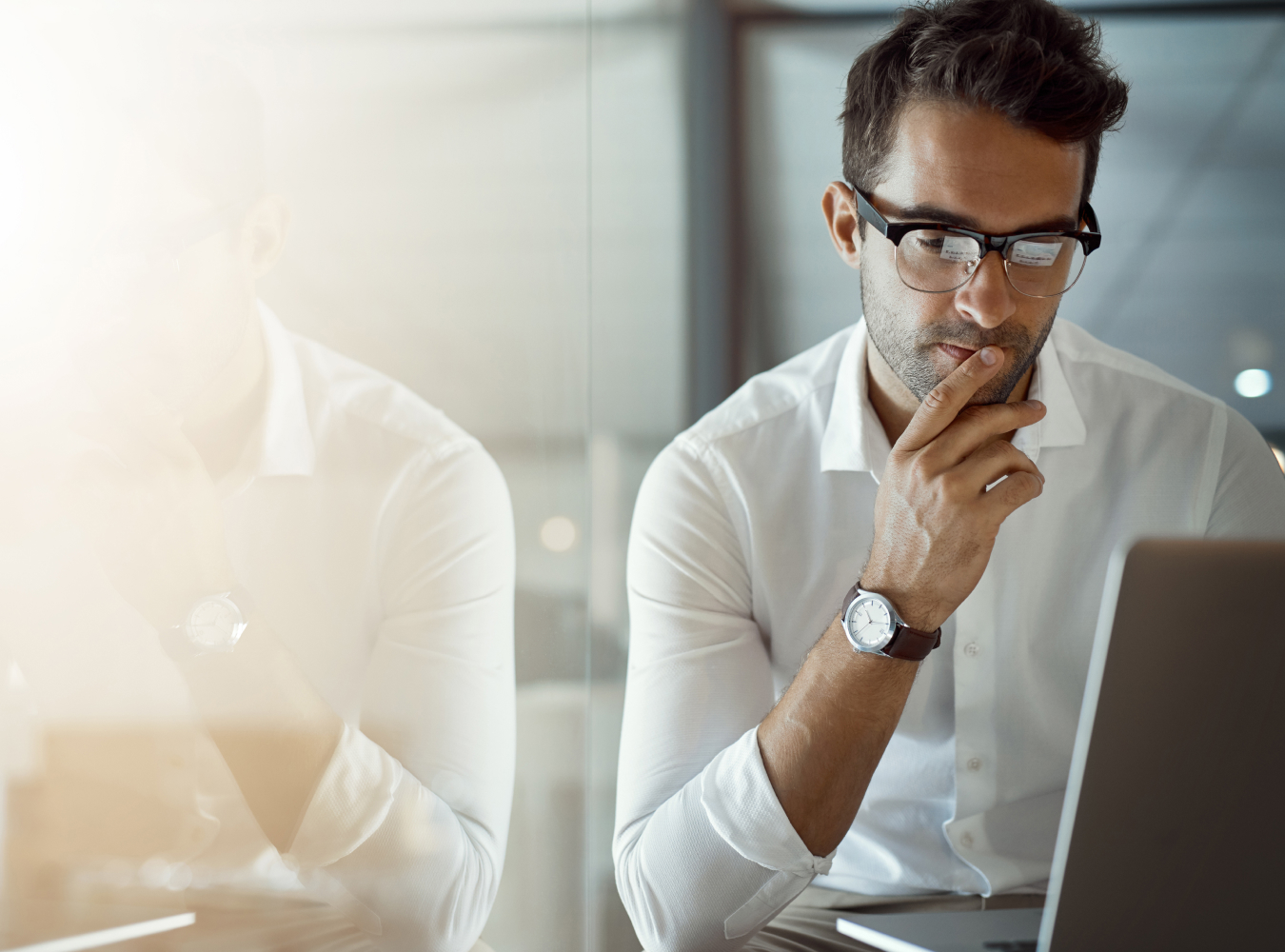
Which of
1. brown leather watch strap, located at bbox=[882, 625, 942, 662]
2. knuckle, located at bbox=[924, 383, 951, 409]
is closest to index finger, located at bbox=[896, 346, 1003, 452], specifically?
knuckle, located at bbox=[924, 383, 951, 409]

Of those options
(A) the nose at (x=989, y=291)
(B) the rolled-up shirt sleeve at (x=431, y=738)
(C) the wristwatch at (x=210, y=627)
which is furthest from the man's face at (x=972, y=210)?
(C) the wristwatch at (x=210, y=627)

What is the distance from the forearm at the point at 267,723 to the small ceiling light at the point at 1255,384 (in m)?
1.60

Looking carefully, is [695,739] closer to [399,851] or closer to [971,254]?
[399,851]

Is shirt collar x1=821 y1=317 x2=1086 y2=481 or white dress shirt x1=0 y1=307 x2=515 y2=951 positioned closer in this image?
white dress shirt x1=0 y1=307 x2=515 y2=951

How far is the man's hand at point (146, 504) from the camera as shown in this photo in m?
0.76

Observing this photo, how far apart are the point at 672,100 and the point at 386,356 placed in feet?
3.28

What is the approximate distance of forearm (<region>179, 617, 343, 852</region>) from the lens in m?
0.81

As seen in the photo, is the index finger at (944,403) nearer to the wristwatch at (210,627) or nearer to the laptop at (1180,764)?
the laptop at (1180,764)

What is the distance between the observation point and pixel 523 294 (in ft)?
3.69

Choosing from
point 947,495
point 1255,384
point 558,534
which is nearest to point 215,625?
point 558,534

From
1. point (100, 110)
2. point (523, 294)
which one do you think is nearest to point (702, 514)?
point (523, 294)

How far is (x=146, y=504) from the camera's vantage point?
78 cm

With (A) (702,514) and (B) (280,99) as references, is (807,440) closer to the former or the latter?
(A) (702,514)

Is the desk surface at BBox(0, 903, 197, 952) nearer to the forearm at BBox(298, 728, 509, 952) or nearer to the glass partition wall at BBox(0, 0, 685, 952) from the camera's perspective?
the glass partition wall at BBox(0, 0, 685, 952)
